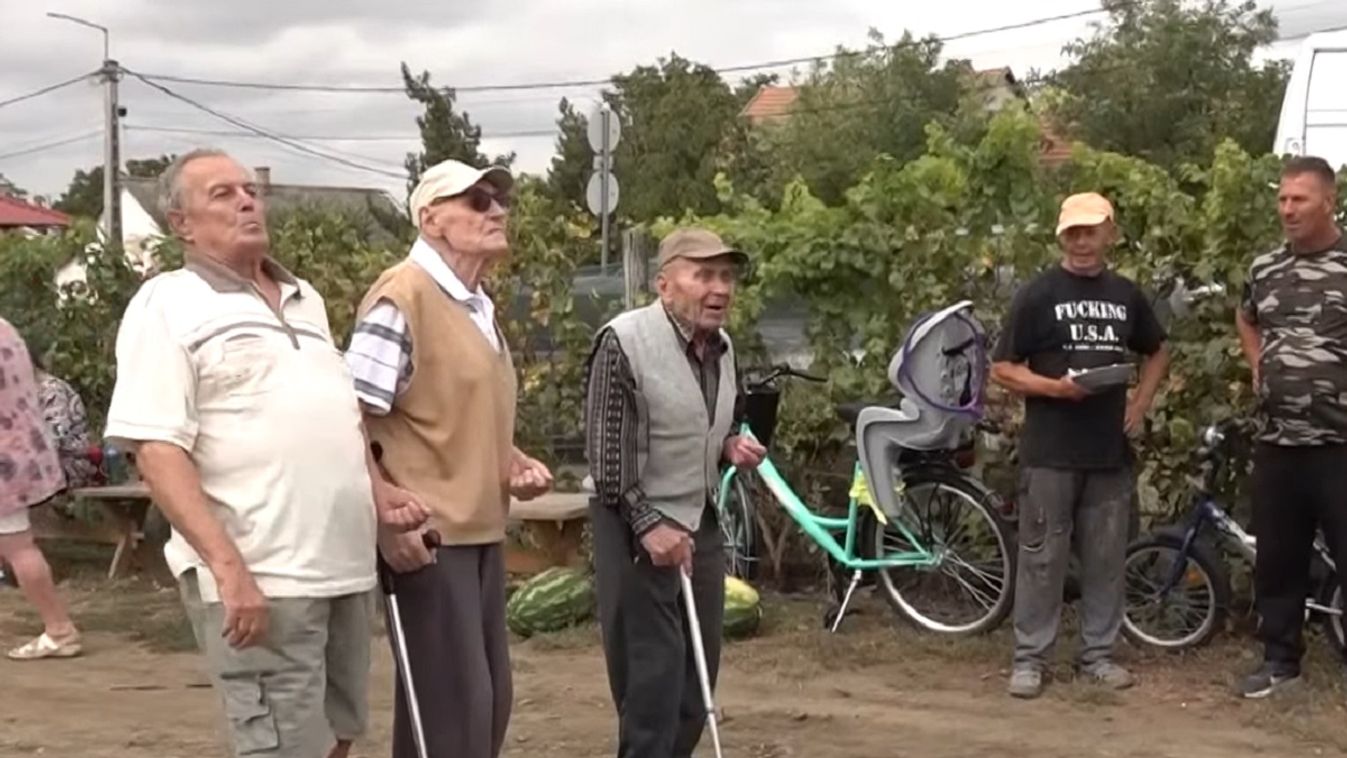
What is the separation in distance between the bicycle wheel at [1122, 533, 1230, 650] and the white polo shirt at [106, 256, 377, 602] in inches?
160

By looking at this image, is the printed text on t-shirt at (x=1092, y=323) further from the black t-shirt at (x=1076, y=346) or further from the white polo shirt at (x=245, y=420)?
the white polo shirt at (x=245, y=420)

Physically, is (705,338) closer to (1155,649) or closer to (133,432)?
(133,432)

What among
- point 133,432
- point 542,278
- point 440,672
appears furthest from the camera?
point 542,278

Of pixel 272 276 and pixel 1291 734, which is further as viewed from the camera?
pixel 1291 734

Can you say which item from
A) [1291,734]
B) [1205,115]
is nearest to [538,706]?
[1291,734]

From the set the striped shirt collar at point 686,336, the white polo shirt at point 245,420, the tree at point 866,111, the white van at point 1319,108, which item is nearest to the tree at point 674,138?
the tree at point 866,111

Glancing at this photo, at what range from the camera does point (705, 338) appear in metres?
5.12

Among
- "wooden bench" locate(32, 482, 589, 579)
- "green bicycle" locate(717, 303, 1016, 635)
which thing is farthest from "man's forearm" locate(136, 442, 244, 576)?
"wooden bench" locate(32, 482, 589, 579)

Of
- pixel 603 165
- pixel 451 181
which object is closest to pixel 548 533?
pixel 603 165

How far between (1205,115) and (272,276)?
34.2 metres

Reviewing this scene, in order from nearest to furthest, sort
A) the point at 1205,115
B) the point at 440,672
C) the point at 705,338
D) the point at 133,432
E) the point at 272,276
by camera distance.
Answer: the point at 133,432 → the point at 272,276 → the point at 440,672 → the point at 705,338 → the point at 1205,115

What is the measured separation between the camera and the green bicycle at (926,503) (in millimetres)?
7375

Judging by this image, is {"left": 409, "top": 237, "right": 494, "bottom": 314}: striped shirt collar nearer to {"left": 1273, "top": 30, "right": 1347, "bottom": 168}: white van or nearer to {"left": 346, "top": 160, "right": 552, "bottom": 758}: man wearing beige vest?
{"left": 346, "top": 160, "right": 552, "bottom": 758}: man wearing beige vest

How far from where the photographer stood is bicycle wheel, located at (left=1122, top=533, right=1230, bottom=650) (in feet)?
23.1
